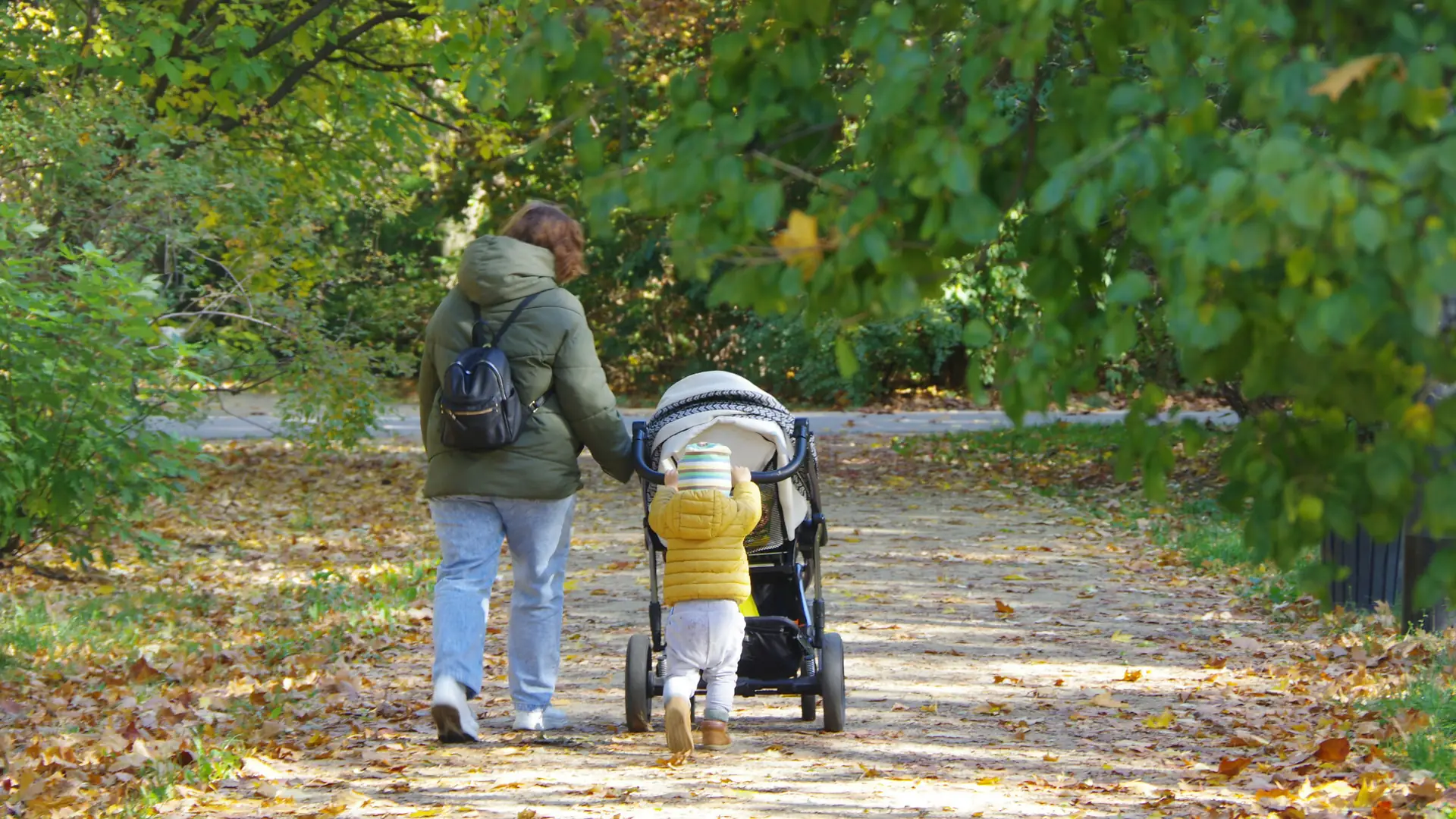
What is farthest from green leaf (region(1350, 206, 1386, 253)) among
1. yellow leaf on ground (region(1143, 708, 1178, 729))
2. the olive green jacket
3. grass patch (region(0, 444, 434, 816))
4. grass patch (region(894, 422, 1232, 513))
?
grass patch (region(894, 422, 1232, 513))

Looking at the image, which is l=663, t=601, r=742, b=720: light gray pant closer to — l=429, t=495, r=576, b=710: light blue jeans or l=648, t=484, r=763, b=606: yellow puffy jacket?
l=648, t=484, r=763, b=606: yellow puffy jacket

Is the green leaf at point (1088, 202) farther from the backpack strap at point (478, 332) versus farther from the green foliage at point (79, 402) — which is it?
the green foliage at point (79, 402)

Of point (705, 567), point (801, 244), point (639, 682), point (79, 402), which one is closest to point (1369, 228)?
point (801, 244)

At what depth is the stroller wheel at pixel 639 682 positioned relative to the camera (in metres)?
5.74

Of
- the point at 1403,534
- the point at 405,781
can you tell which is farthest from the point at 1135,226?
the point at 1403,534

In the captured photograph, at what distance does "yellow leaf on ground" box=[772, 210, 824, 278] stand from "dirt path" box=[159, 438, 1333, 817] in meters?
2.53

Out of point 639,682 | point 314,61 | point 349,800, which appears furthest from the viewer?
point 314,61

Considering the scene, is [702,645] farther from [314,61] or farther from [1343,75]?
[314,61]

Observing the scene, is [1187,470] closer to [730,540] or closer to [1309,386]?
[730,540]

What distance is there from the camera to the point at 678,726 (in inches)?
206

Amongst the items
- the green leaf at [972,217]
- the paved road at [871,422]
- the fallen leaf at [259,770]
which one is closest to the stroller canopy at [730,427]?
the fallen leaf at [259,770]

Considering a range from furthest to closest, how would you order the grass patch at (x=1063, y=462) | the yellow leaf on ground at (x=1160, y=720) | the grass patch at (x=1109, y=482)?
the grass patch at (x=1063, y=462)
the grass patch at (x=1109, y=482)
the yellow leaf on ground at (x=1160, y=720)

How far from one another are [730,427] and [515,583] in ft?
3.21

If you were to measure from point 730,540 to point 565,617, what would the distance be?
10.7ft
